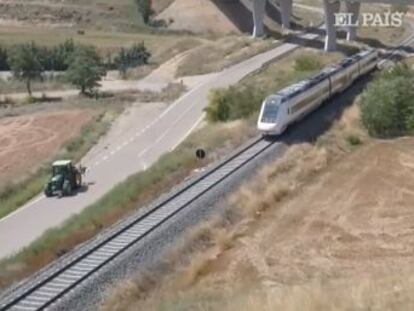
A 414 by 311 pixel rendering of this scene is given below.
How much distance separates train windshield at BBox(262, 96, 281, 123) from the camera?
43.2m

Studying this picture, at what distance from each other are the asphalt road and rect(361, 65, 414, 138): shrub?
1187 centimetres

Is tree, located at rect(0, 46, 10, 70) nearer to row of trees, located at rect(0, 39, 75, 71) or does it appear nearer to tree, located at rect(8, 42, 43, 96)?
row of trees, located at rect(0, 39, 75, 71)

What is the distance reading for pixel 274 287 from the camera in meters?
24.2

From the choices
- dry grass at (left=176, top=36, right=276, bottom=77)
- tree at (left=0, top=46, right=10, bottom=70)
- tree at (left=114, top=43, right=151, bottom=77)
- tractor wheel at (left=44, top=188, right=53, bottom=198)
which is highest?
tractor wheel at (left=44, top=188, right=53, bottom=198)

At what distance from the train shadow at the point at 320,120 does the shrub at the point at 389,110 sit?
7.21ft

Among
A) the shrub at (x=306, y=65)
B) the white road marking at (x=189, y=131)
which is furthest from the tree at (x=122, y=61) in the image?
the white road marking at (x=189, y=131)

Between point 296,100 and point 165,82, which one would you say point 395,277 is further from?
point 165,82

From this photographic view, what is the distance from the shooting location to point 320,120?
160ft

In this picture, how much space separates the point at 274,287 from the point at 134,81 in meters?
64.3

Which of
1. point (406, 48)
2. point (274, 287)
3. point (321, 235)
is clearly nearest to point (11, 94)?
point (406, 48)

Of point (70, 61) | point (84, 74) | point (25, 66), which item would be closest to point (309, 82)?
point (84, 74)

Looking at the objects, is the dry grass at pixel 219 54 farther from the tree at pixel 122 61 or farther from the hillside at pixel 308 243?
the hillside at pixel 308 243

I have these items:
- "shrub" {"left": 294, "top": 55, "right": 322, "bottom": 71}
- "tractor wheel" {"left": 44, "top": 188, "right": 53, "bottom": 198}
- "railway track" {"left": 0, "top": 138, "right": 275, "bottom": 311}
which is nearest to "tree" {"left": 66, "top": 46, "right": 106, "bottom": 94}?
"shrub" {"left": 294, "top": 55, "right": 322, "bottom": 71}

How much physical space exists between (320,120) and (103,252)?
24.7 meters
